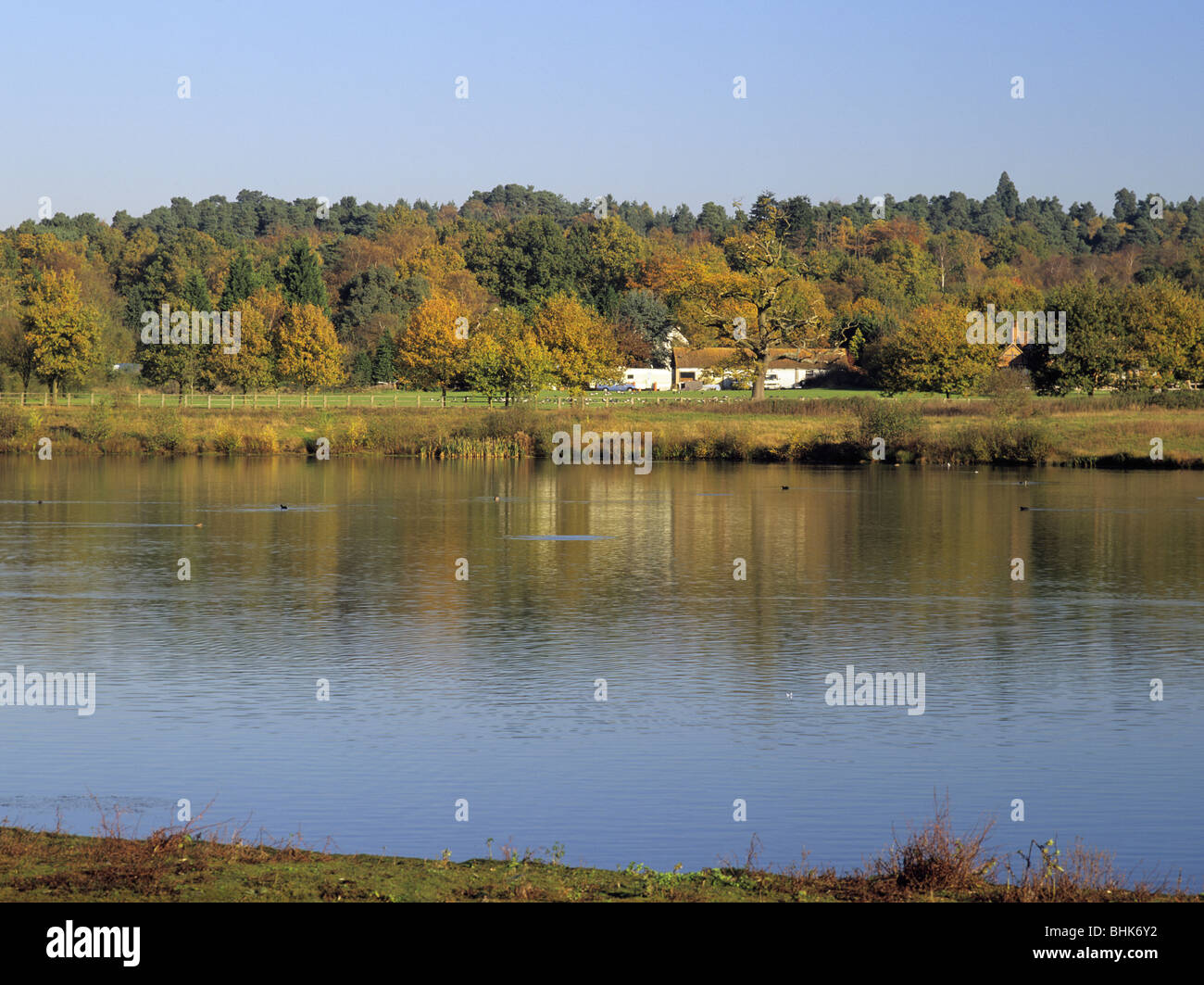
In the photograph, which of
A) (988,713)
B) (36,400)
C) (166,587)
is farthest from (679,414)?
(988,713)

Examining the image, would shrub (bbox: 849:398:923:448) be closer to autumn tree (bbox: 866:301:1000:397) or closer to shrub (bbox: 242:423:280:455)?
autumn tree (bbox: 866:301:1000:397)

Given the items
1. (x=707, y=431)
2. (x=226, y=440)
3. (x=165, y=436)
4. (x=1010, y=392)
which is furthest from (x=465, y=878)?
(x=1010, y=392)

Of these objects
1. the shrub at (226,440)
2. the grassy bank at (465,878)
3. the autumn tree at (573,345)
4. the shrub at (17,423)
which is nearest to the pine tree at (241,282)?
the autumn tree at (573,345)

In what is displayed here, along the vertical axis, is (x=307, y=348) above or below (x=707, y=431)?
above

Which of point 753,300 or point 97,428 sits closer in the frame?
point 97,428

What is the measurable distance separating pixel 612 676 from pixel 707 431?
223ft

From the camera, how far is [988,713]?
73.7 feet

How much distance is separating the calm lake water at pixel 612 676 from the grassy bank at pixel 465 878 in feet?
6.11

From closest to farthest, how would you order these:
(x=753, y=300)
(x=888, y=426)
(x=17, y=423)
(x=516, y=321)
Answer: (x=888, y=426) → (x=17, y=423) → (x=753, y=300) → (x=516, y=321)

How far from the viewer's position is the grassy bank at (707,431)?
285 feet

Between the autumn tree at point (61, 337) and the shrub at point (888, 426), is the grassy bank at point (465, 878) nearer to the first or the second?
the shrub at point (888, 426)

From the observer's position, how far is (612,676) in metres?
25.3

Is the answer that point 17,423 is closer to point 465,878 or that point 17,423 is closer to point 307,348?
point 307,348

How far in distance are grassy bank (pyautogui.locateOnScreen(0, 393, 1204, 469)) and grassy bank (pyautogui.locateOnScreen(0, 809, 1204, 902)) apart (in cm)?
7638
